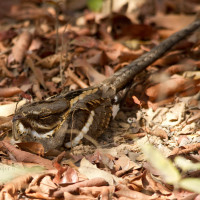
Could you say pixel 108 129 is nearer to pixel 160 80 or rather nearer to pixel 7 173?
pixel 160 80

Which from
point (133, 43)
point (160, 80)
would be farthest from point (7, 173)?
point (133, 43)

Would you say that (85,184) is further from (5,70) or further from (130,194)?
(5,70)

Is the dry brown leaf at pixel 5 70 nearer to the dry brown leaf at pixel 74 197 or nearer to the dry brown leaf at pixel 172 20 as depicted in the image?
the dry brown leaf at pixel 74 197

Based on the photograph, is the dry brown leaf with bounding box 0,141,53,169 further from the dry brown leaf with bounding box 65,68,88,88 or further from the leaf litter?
the dry brown leaf with bounding box 65,68,88,88

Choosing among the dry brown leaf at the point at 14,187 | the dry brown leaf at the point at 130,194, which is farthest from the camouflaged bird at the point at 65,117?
the dry brown leaf at the point at 130,194

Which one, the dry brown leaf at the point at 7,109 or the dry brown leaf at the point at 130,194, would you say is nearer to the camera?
the dry brown leaf at the point at 130,194

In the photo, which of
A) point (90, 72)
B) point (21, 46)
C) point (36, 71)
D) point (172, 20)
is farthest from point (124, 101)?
point (172, 20)
